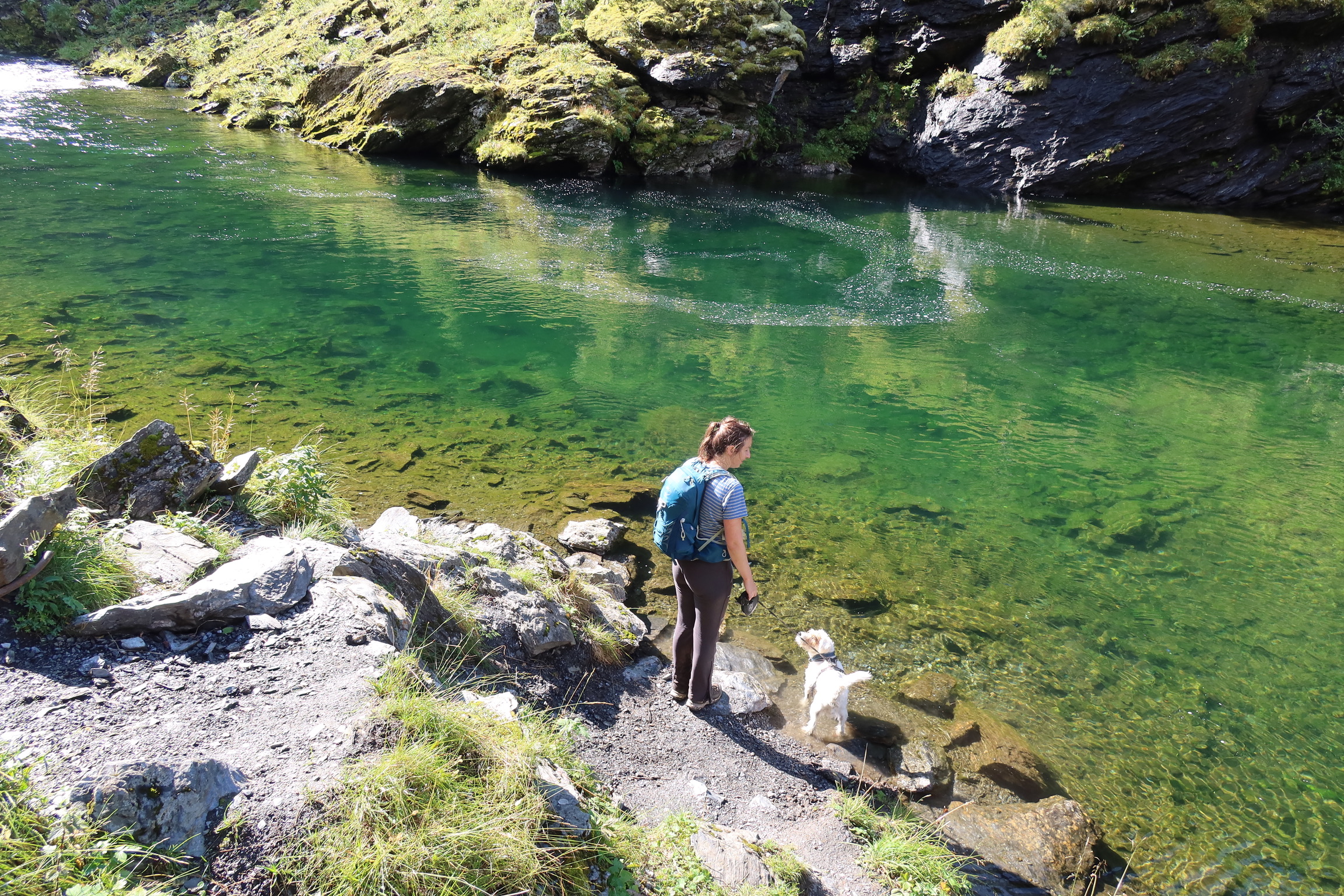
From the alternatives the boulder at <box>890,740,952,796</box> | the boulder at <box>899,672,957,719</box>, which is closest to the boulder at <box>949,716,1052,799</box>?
the boulder at <box>890,740,952,796</box>

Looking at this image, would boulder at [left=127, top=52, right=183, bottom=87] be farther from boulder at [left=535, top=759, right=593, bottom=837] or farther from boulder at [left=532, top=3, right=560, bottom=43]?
boulder at [left=535, top=759, right=593, bottom=837]

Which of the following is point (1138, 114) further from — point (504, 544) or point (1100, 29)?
point (504, 544)

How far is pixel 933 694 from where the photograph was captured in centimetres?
632

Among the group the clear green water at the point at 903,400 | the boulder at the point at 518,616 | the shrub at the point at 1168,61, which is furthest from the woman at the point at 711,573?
the shrub at the point at 1168,61

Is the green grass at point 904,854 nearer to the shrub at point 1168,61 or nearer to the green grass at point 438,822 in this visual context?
the green grass at point 438,822

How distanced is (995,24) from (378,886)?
123ft

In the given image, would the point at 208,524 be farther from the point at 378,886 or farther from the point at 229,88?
the point at 229,88

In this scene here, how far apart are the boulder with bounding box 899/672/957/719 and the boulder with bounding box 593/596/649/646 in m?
2.39

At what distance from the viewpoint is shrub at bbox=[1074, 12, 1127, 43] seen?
27172 mm

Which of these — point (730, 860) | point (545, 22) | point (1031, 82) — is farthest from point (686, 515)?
point (545, 22)

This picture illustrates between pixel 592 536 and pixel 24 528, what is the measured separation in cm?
476

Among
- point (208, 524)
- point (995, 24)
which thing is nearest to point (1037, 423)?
point (208, 524)

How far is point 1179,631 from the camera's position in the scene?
23.6 feet

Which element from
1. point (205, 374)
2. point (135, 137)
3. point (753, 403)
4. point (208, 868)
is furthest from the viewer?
point (135, 137)
